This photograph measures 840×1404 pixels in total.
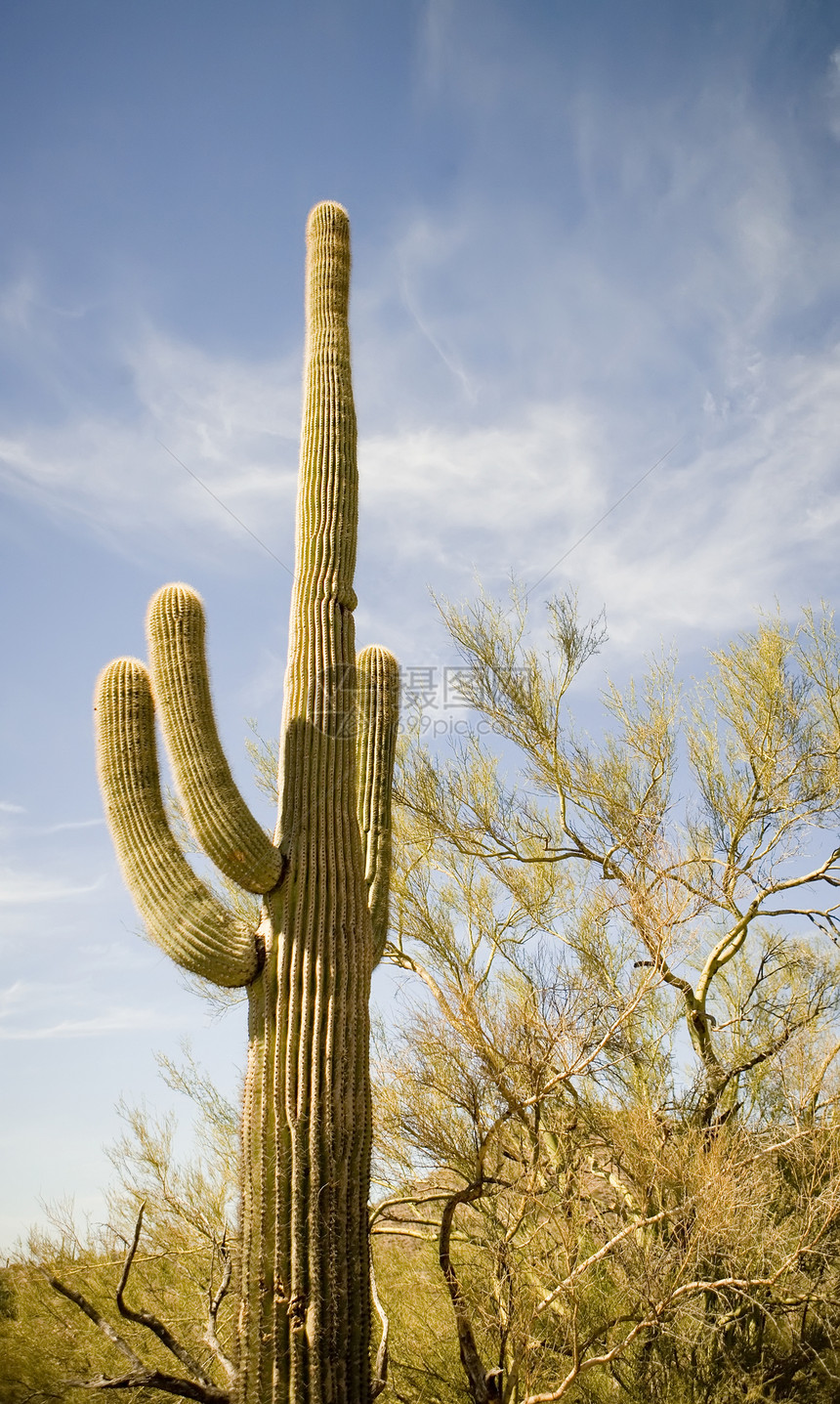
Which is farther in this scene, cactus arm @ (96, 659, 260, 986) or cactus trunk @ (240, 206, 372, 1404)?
cactus arm @ (96, 659, 260, 986)

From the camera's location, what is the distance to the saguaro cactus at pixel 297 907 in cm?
395

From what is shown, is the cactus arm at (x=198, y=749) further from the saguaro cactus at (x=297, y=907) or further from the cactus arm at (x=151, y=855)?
the cactus arm at (x=151, y=855)

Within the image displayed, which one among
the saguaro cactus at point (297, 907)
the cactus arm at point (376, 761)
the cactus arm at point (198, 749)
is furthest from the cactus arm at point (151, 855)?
the cactus arm at point (376, 761)

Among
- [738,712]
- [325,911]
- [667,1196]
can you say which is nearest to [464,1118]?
[667,1196]

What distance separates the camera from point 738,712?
8555mm

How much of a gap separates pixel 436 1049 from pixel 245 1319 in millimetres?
2073

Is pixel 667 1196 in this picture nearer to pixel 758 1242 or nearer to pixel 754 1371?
pixel 758 1242

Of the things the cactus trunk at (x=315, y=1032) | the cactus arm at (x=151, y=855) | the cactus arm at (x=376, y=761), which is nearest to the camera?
the cactus trunk at (x=315, y=1032)

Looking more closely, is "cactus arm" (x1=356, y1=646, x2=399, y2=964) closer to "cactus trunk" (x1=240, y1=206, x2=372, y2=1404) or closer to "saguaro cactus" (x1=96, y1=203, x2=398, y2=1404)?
"saguaro cactus" (x1=96, y1=203, x2=398, y2=1404)

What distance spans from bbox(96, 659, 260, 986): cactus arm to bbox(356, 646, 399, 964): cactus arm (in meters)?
0.88

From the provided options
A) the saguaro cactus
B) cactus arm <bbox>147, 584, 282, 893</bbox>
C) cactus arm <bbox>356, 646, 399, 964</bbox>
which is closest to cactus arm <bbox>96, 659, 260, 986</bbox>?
the saguaro cactus

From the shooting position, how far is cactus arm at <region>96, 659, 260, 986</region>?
436cm

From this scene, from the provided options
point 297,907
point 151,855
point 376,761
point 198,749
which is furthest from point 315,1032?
point 376,761

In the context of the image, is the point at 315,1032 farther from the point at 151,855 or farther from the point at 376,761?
the point at 376,761
